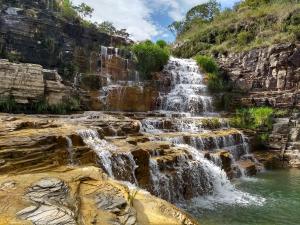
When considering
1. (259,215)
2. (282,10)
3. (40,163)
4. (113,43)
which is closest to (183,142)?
(259,215)

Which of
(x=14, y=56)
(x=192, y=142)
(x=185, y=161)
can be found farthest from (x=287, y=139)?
(x=14, y=56)

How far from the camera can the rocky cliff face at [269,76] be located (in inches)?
794

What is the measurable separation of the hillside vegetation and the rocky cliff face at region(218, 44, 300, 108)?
3.94 feet

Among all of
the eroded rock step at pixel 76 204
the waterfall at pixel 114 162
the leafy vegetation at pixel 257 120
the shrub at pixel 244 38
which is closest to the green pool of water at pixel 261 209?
the waterfall at pixel 114 162

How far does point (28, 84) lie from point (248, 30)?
18.5 meters

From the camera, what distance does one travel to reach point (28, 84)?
15797 millimetres

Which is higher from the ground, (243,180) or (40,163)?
(40,163)

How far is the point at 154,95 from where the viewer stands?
20.9m

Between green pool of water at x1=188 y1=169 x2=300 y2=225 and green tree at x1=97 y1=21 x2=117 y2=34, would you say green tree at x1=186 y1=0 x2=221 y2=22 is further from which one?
green pool of water at x1=188 y1=169 x2=300 y2=225

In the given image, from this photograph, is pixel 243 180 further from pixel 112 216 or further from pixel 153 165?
pixel 112 216

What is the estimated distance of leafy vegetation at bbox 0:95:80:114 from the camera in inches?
591

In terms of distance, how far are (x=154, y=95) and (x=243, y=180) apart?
8.94m

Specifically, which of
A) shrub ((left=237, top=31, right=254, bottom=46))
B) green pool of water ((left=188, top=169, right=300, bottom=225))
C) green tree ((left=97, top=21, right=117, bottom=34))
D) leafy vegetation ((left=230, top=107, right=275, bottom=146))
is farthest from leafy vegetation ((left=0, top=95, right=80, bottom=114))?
shrub ((left=237, top=31, right=254, bottom=46))

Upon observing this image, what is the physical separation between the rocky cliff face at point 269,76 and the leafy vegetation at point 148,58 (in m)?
5.04
